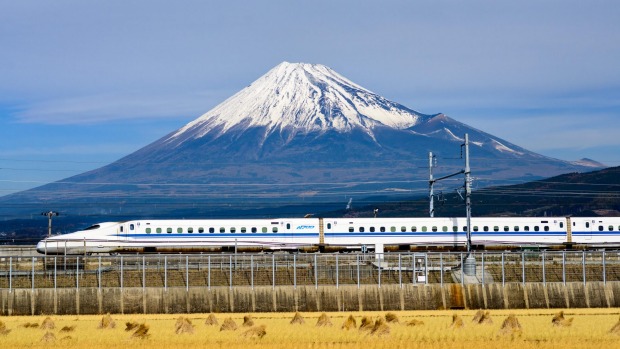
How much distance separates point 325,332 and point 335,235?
45.6 metres

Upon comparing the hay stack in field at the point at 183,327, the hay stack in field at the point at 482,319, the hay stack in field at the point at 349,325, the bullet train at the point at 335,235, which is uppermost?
the bullet train at the point at 335,235

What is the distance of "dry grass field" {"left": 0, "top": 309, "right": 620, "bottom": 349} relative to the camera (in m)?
43.3

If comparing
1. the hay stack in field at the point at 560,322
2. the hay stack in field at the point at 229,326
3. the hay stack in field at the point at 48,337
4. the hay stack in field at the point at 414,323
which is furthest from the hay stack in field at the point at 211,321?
the hay stack in field at the point at 560,322

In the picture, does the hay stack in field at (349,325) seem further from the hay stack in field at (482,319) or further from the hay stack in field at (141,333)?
the hay stack in field at (141,333)

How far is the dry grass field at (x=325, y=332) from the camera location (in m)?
43.3

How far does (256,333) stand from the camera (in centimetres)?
4581

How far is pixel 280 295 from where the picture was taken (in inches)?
2368

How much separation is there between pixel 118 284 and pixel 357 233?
105ft

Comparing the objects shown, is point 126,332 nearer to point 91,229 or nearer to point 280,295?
point 280,295

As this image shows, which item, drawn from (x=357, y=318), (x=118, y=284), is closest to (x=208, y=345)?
(x=357, y=318)

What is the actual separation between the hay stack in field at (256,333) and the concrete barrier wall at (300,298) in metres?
13.6

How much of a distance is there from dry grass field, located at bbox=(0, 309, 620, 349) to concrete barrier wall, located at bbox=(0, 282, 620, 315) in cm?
434

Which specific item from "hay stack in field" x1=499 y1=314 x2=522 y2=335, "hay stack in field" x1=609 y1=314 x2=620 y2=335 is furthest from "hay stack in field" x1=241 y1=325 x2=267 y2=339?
"hay stack in field" x1=609 y1=314 x2=620 y2=335

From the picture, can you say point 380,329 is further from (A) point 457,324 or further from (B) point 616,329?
(B) point 616,329
